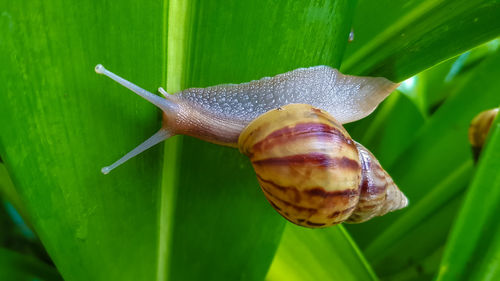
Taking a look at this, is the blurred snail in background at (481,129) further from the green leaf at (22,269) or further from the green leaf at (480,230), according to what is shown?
the green leaf at (22,269)

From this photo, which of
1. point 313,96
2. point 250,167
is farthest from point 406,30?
point 250,167

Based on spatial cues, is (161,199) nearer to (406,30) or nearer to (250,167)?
(250,167)

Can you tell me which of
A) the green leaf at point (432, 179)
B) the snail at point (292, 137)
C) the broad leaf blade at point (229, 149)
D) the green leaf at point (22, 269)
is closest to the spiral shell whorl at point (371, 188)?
the snail at point (292, 137)

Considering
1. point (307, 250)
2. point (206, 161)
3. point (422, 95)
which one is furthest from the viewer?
point (422, 95)

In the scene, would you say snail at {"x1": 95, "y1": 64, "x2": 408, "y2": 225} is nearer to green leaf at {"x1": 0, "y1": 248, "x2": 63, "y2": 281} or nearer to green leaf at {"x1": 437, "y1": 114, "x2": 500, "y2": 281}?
green leaf at {"x1": 437, "y1": 114, "x2": 500, "y2": 281}

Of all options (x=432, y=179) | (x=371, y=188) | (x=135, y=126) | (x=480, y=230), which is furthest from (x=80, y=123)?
(x=432, y=179)

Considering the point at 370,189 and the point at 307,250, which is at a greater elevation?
the point at 370,189

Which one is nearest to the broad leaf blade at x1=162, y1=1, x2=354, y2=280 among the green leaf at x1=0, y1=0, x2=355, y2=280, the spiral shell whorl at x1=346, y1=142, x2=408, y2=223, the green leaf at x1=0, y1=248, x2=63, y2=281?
the green leaf at x1=0, y1=0, x2=355, y2=280

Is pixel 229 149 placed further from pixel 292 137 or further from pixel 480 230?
pixel 480 230
